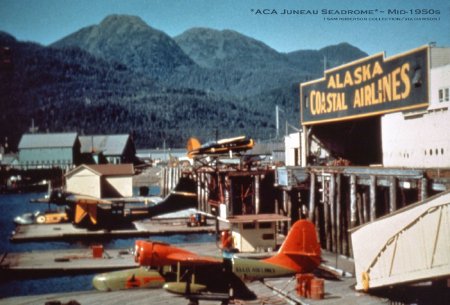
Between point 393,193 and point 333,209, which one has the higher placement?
point 393,193

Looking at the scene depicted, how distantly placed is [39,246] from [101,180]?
4232 cm

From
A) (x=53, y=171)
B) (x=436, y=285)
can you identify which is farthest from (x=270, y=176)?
(x=53, y=171)

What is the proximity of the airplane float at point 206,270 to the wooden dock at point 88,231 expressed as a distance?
31.2m

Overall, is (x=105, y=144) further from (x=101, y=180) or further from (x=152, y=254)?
(x=152, y=254)

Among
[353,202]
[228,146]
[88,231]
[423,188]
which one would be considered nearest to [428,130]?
[423,188]

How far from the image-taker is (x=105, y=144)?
161 m

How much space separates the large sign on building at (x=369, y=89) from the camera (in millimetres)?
34500

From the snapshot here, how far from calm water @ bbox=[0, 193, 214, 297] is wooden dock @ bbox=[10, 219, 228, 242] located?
695 millimetres

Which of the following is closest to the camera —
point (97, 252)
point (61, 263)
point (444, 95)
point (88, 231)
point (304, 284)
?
point (304, 284)

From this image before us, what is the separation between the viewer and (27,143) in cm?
13562

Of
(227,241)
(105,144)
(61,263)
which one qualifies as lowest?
(61,263)

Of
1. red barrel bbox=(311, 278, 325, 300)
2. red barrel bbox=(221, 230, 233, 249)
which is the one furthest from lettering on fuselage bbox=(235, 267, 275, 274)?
red barrel bbox=(221, 230, 233, 249)

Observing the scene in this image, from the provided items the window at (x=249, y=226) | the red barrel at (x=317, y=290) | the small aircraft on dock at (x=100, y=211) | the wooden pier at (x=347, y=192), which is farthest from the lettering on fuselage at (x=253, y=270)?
the small aircraft on dock at (x=100, y=211)

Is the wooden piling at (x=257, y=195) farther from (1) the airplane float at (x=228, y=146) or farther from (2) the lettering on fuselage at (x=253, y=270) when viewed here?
(2) the lettering on fuselage at (x=253, y=270)
